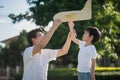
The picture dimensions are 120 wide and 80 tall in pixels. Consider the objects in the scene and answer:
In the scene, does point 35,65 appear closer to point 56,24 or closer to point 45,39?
point 45,39

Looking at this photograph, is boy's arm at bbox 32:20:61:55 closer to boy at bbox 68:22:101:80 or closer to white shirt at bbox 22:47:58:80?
white shirt at bbox 22:47:58:80

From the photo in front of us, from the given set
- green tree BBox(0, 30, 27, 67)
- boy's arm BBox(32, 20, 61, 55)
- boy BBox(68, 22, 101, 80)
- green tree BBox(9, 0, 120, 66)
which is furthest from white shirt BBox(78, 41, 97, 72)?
green tree BBox(0, 30, 27, 67)

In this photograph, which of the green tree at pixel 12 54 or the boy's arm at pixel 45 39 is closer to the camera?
the boy's arm at pixel 45 39

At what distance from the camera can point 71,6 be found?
19.0 metres

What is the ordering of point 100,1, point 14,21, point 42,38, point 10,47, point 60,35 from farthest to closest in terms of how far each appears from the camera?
point 10,47 < point 14,21 < point 100,1 < point 60,35 < point 42,38

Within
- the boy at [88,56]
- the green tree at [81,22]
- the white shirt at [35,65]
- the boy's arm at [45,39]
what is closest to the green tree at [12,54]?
the green tree at [81,22]

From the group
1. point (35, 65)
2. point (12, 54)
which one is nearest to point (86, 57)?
point (35, 65)

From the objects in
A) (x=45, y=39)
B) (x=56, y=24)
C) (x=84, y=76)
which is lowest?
(x=84, y=76)

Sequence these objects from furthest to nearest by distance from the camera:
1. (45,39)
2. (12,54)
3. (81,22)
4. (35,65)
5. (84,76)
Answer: (12,54), (81,22), (84,76), (35,65), (45,39)

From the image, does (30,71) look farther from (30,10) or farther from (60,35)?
(30,10)

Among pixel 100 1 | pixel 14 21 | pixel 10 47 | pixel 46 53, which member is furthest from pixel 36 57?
pixel 10 47

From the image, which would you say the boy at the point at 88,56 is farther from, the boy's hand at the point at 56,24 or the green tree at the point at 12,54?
the green tree at the point at 12,54

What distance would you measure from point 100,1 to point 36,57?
14821 millimetres

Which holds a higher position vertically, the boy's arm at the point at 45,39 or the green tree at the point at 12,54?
the boy's arm at the point at 45,39
